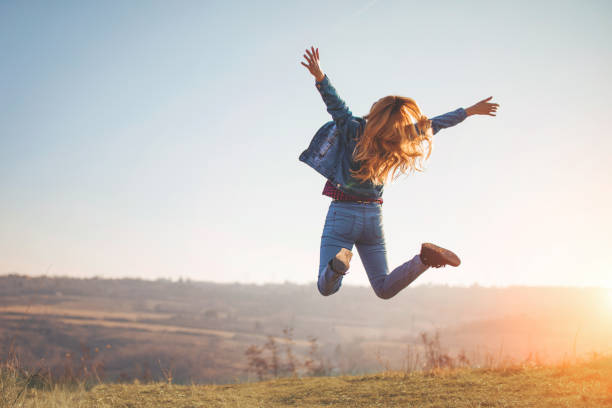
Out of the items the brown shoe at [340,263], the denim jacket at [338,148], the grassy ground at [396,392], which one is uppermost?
the denim jacket at [338,148]

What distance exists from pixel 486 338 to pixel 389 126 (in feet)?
197

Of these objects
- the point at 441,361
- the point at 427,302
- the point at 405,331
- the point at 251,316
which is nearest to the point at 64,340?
the point at 251,316

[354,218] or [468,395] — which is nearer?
[354,218]

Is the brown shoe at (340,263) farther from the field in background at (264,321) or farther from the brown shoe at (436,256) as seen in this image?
the field in background at (264,321)

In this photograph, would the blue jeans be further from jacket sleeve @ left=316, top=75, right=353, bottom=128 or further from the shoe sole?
jacket sleeve @ left=316, top=75, right=353, bottom=128

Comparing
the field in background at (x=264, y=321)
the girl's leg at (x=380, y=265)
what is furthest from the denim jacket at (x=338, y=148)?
the field in background at (x=264, y=321)

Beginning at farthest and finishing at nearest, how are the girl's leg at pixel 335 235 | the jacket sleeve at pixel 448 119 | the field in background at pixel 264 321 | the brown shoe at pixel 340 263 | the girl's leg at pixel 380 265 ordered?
the field in background at pixel 264 321, the jacket sleeve at pixel 448 119, the girl's leg at pixel 335 235, the girl's leg at pixel 380 265, the brown shoe at pixel 340 263

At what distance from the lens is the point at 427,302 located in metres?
89.8

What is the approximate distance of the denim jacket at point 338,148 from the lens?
4.12 meters

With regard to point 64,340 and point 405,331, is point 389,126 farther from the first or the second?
point 405,331

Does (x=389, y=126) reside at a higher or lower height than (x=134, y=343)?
higher

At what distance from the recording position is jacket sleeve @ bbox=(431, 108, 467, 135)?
14.8 ft

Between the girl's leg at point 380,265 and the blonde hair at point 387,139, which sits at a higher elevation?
the blonde hair at point 387,139

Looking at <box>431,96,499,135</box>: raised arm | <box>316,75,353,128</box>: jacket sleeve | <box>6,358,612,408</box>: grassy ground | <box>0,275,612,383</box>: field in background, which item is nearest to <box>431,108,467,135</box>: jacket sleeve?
<box>431,96,499,135</box>: raised arm
